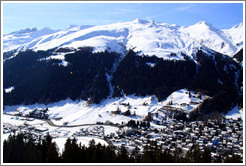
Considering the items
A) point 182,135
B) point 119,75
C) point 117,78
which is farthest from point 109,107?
point 182,135

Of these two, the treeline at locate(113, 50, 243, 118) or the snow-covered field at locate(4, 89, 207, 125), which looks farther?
the treeline at locate(113, 50, 243, 118)

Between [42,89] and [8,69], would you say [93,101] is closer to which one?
[42,89]

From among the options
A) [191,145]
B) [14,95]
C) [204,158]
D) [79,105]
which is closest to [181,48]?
[79,105]

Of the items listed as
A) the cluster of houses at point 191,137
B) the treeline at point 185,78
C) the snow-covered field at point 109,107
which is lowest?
the cluster of houses at point 191,137

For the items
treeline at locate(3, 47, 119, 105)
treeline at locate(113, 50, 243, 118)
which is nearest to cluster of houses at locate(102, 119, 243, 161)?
treeline at locate(113, 50, 243, 118)

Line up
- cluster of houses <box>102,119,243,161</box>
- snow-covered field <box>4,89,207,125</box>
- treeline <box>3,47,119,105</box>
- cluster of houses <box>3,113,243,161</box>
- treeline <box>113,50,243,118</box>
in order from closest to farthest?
cluster of houses <box>102,119,243,161</box>, cluster of houses <box>3,113,243,161</box>, snow-covered field <box>4,89,207,125</box>, treeline <box>113,50,243,118</box>, treeline <box>3,47,119,105</box>

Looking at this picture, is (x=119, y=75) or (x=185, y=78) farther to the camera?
(x=119, y=75)

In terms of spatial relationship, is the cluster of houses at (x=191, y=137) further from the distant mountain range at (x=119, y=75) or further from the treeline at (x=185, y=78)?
the treeline at (x=185, y=78)

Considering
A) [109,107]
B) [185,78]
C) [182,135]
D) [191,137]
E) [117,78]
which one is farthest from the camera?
[117,78]

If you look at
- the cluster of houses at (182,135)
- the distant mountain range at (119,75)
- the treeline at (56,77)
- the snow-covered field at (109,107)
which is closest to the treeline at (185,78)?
the distant mountain range at (119,75)

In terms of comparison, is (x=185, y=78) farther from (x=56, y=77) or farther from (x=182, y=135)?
(x=56, y=77)

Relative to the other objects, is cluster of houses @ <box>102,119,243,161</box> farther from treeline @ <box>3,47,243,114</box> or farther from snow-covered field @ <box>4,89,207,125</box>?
treeline @ <box>3,47,243,114</box>

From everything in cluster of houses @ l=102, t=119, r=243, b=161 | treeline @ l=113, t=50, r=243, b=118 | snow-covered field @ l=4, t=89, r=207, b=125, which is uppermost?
treeline @ l=113, t=50, r=243, b=118
